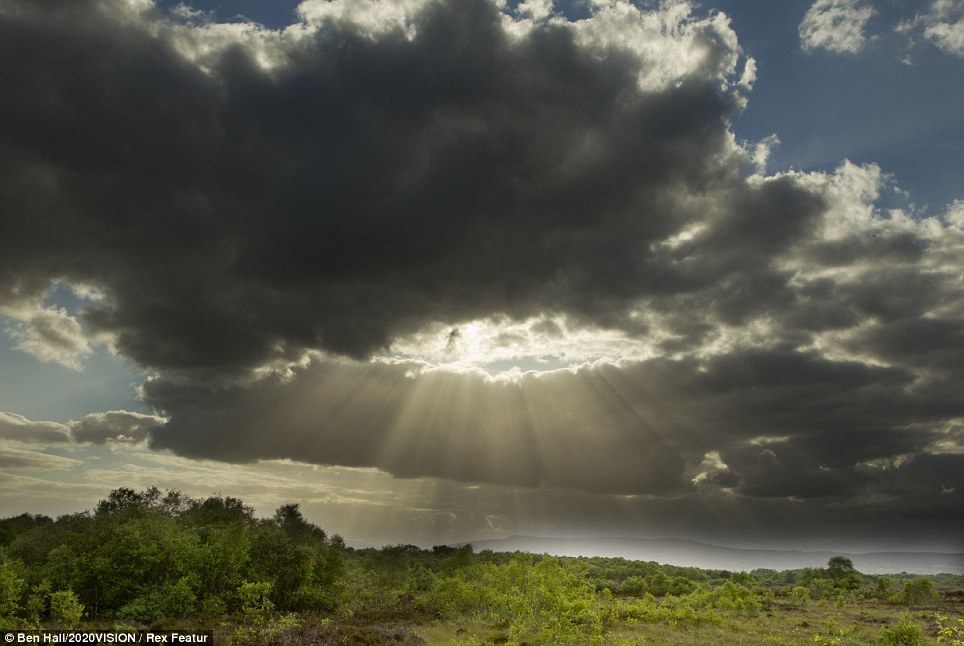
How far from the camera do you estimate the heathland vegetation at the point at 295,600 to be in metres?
35.1

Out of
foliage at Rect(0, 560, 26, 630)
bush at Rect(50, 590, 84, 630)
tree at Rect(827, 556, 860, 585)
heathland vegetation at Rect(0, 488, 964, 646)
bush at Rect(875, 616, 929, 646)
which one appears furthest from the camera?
tree at Rect(827, 556, 860, 585)

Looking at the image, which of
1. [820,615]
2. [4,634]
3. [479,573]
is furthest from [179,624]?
[820,615]

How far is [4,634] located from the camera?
2478cm

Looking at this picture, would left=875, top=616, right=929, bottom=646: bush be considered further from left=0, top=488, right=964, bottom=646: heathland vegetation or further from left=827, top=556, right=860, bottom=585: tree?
left=827, top=556, right=860, bottom=585: tree

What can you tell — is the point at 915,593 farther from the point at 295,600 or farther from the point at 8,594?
the point at 8,594

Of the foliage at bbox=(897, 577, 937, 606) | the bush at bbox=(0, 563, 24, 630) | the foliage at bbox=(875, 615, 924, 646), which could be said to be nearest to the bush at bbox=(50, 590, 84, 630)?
the bush at bbox=(0, 563, 24, 630)

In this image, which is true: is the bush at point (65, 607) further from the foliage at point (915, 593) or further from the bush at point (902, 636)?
the foliage at point (915, 593)

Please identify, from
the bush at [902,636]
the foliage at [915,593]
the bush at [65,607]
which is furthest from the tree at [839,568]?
the bush at [65,607]

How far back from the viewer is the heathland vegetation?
35094 millimetres

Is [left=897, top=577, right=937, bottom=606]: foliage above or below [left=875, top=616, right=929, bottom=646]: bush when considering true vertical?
below

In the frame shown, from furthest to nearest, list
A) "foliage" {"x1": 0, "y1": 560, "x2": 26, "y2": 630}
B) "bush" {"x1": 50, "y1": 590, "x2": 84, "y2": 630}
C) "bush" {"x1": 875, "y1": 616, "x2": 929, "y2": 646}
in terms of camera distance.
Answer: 1. "bush" {"x1": 875, "y1": 616, "x2": 929, "y2": 646}
2. "foliage" {"x1": 0, "y1": 560, "x2": 26, "y2": 630}
3. "bush" {"x1": 50, "y1": 590, "x2": 84, "y2": 630}

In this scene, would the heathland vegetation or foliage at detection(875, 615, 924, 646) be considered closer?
the heathland vegetation

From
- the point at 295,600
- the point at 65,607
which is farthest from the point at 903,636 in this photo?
the point at 65,607

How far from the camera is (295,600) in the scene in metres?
51.7
